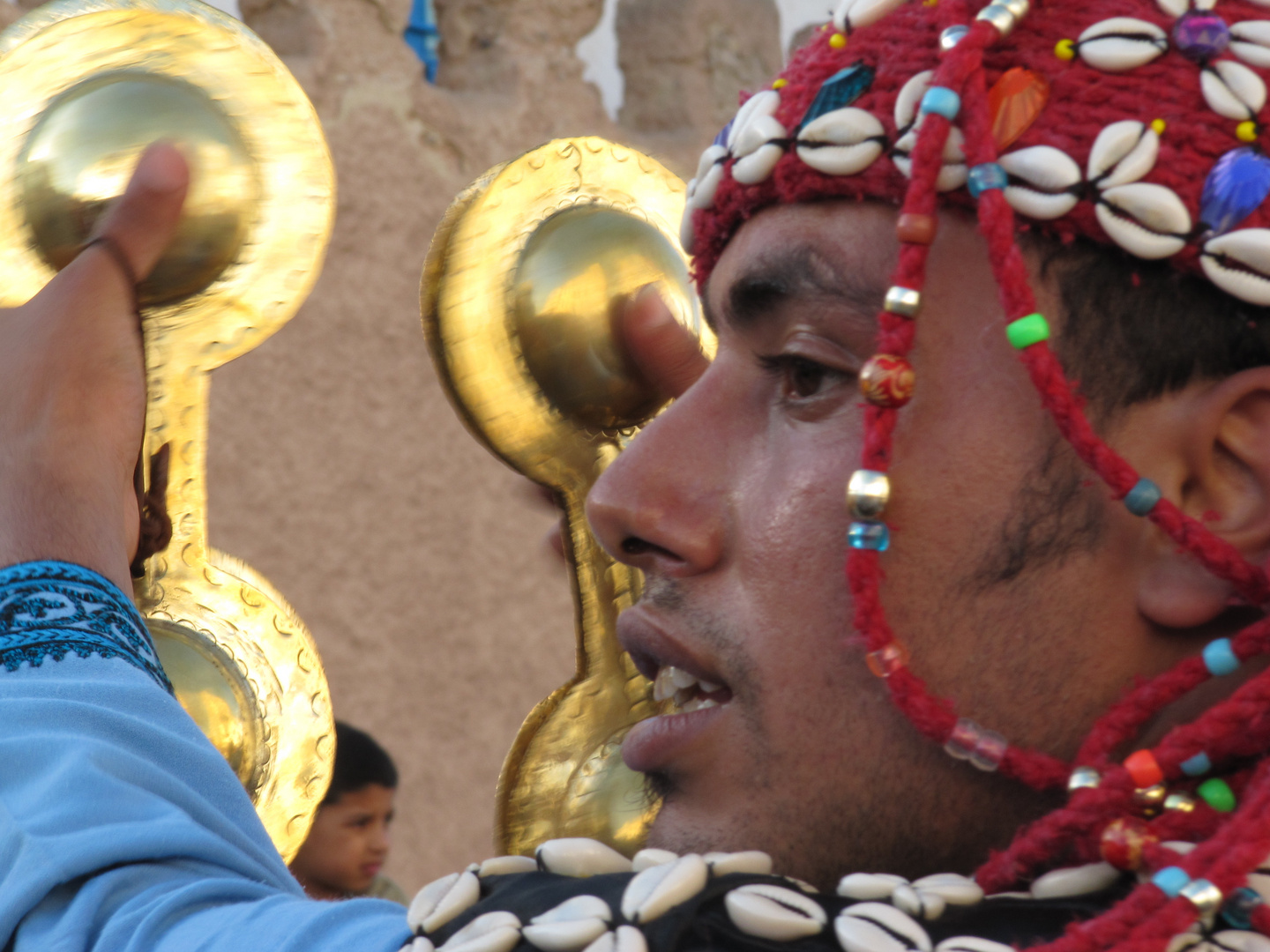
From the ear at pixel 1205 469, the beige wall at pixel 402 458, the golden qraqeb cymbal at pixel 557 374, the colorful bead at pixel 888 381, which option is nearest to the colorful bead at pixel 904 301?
the colorful bead at pixel 888 381

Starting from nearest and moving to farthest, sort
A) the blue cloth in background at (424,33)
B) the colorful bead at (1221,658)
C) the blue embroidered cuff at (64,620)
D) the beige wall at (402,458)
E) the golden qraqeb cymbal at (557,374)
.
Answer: the colorful bead at (1221,658)
the blue embroidered cuff at (64,620)
the golden qraqeb cymbal at (557,374)
the beige wall at (402,458)
the blue cloth in background at (424,33)

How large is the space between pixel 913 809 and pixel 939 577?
0.44 feet

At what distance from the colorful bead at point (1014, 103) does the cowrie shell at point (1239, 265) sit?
12cm

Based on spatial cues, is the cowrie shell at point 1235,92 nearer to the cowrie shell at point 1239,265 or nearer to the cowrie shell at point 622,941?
the cowrie shell at point 1239,265

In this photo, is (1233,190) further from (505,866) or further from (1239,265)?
(505,866)

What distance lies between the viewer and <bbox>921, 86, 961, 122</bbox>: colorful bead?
Result: 2.70 ft

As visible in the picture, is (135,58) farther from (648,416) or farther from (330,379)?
(330,379)

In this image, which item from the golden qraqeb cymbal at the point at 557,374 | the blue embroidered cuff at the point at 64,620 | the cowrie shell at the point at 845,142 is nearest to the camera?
the cowrie shell at the point at 845,142

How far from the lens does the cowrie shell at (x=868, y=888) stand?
728 millimetres

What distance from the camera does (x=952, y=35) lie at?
33.6 inches

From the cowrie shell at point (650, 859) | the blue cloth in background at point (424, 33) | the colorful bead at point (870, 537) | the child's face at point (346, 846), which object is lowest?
the child's face at point (346, 846)

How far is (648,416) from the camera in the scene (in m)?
1.30

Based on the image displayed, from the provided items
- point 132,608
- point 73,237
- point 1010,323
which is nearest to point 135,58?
point 73,237

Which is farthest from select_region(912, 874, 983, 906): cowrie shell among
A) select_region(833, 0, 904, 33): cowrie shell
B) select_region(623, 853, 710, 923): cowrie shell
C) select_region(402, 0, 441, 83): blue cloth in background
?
select_region(402, 0, 441, 83): blue cloth in background
